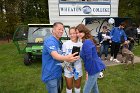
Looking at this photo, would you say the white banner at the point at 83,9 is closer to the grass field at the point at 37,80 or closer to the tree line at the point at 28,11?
the grass field at the point at 37,80

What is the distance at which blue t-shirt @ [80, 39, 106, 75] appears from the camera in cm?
452

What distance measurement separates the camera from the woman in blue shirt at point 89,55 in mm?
4535

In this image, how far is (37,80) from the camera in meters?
8.27

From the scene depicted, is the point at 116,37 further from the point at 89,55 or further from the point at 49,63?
the point at 49,63

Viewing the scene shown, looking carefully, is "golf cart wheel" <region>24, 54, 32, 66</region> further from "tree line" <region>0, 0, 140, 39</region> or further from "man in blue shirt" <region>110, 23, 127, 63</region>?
"tree line" <region>0, 0, 140, 39</region>

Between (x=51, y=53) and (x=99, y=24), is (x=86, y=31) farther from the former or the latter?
(x=99, y=24)

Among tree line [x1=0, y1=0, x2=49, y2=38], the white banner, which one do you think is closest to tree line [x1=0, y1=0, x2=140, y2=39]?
tree line [x1=0, y1=0, x2=49, y2=38]

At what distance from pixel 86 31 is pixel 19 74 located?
5.08 metres

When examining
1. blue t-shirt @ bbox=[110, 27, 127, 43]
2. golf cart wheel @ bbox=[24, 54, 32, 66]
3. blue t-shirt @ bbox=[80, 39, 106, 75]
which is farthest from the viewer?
blue t-shirt @ bbox=[110, 27, 127, 43]

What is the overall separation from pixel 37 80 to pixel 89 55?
4.05 m

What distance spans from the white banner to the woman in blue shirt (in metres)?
9.93

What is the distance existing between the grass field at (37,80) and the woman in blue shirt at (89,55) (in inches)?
86.8

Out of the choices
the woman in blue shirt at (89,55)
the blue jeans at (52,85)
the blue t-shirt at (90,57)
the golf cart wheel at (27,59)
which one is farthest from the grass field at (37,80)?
the blue jeans at (52,85)

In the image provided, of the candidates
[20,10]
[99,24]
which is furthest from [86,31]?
[20,10]
